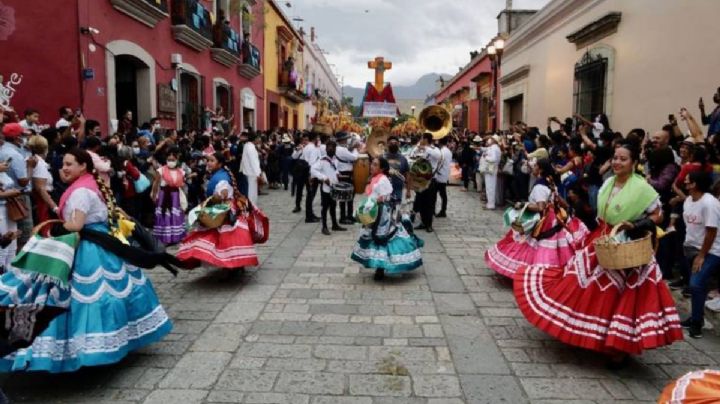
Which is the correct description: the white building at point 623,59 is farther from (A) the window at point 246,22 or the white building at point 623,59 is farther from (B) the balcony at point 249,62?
(B) the balcony at point 249,62

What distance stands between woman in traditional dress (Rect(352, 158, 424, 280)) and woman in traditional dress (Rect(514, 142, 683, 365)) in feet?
6.96

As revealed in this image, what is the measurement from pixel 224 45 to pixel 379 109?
4877mm

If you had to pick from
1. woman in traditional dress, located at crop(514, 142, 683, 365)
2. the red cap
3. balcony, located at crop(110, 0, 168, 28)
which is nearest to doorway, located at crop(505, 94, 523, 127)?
balcony, located at crop(110, 0, 168, 28)

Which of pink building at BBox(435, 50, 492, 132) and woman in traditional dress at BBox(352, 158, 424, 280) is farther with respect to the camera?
pink building at BBox(435, 50, 492, 132)

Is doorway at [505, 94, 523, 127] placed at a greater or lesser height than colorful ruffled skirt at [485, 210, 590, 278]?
greater

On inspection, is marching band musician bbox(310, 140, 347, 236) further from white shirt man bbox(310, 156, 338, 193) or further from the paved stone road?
the paved stone road

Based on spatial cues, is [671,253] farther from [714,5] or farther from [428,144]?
[428,144]

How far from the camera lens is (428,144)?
33.0 feet

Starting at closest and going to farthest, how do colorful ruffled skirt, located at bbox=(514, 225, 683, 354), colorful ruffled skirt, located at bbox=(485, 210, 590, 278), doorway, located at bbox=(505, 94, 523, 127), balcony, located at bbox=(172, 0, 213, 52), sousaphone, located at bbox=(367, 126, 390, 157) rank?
colorful ruffled skirt, located at bbox=(514, 225, 683, 354)
colorful ruffled skirt, located at bbox=(485, 210, 590, 278)
sousaphone, located at bbox=(367, 126, 390, 157)
balcony, located at bbox=(172, 0, 213, 52)
doorway, located at bbox=(505, 94, 523, 127)

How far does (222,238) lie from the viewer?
5.87 meters

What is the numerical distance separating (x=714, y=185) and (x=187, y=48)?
12344mm

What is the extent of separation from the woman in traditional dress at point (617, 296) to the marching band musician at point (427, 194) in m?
5.18

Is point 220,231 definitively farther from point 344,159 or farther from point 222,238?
point 344,159

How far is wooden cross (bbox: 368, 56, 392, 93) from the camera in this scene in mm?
15766
